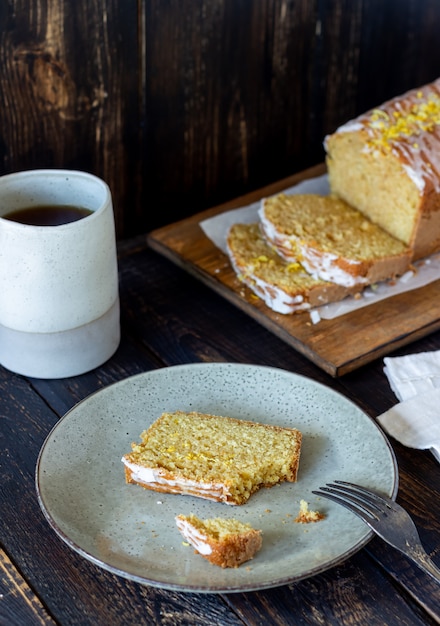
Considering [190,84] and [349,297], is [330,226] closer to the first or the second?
[349,297]

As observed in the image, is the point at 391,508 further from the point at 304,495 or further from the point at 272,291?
the point at 272,291

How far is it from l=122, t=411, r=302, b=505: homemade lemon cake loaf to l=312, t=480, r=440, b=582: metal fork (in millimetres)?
89

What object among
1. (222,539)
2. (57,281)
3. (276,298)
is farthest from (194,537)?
(276,298)

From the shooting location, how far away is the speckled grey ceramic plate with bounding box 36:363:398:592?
1.16 meters

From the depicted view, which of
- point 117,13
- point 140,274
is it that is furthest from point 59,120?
point 140,274

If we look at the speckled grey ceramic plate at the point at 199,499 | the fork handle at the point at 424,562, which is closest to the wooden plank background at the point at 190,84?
the speckled grey ceramic plate at the point at 199,499

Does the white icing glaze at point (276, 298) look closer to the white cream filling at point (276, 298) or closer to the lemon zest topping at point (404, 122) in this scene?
the white cream filling at point (276, 298)

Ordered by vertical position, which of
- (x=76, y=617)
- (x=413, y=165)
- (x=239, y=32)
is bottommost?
(x=76, y=617)

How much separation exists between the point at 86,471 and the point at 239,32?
4.00ft

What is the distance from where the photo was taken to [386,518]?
47.8 inches

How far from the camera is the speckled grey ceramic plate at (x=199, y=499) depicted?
1.16 metres

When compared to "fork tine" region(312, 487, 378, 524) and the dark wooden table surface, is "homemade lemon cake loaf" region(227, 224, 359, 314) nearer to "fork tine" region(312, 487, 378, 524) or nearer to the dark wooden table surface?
the dark wooden table surface

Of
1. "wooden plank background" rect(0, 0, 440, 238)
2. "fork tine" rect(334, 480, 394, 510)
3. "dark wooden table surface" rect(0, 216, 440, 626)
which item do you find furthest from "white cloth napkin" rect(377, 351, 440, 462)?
"wooden plank background" rect(0, 0, 440, 238)

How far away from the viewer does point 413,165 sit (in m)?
1.89
